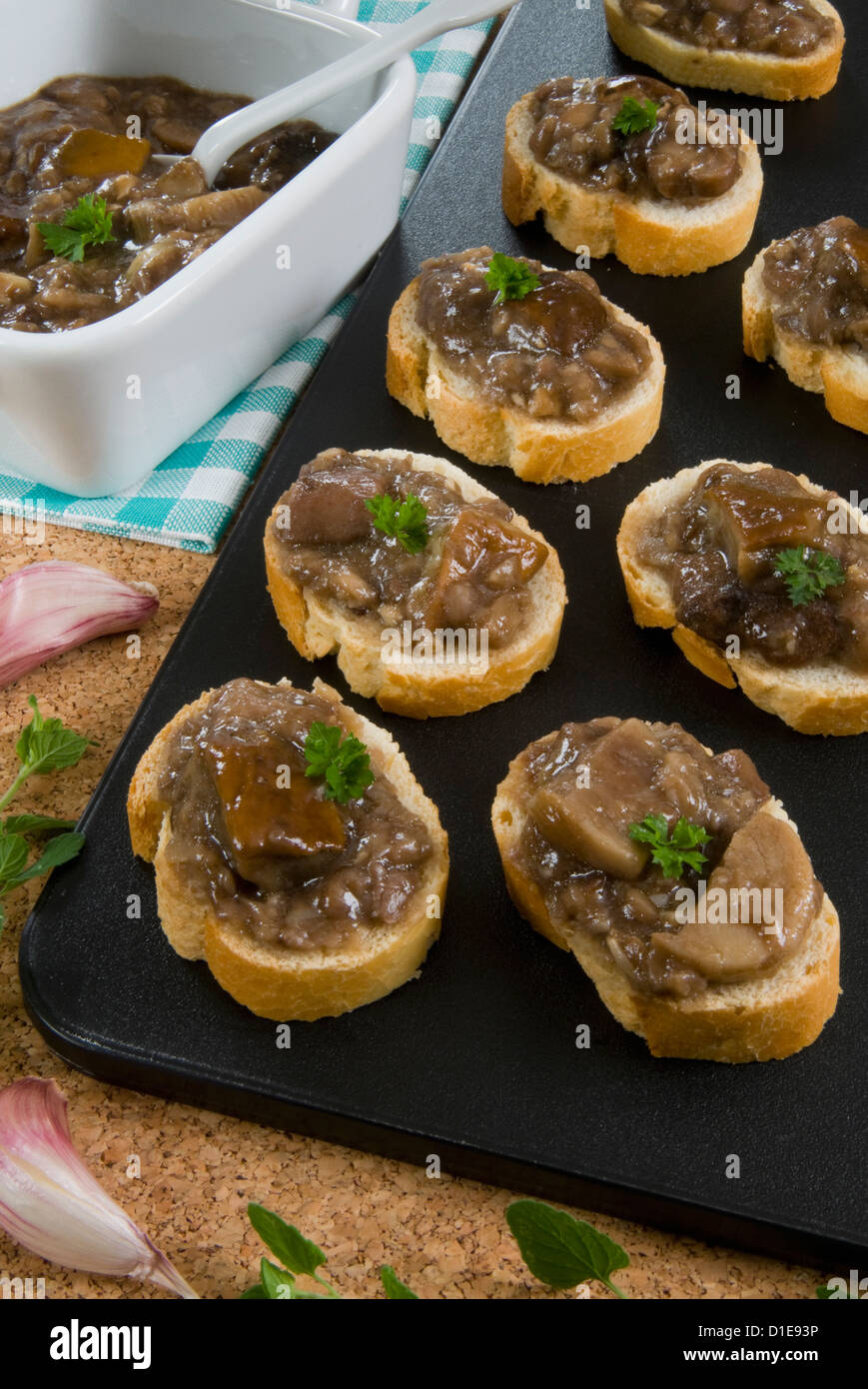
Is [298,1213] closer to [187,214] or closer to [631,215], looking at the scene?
[187,214]

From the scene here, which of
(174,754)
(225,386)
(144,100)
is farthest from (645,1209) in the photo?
(144,100)

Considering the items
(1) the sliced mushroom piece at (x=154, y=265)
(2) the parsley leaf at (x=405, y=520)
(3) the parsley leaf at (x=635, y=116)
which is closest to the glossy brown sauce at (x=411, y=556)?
(2) the parsley leaf at (x=405, y=520)

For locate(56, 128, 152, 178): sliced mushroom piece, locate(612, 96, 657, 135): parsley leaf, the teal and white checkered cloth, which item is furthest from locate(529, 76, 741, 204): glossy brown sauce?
locate(56, 128, 152, 178): sliced mushroom piece

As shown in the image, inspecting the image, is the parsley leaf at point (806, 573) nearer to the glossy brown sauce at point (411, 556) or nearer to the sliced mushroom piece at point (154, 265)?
the glossy brown sauce at point (411, 556)

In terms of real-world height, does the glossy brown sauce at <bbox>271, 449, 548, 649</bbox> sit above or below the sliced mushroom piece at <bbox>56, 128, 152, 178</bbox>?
below

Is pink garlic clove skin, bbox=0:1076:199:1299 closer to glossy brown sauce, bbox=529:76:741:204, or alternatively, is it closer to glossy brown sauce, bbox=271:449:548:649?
glossy brown sauce, bbox=271:449:548:649

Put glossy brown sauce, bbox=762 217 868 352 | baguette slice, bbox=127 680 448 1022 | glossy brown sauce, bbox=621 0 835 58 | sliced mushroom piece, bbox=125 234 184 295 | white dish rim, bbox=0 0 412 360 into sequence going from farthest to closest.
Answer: glossy brown sauce, bbox=621 0 835 58, glossy brown sauce, bbox=762 217 868 352, sliced mushroom piece, bbox=125 234 184 295, white dish rim, bbox=0 0 412 360, baguette slice, bbox=127 680 448 1022

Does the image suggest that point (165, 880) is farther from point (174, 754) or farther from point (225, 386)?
point (225, 386)
